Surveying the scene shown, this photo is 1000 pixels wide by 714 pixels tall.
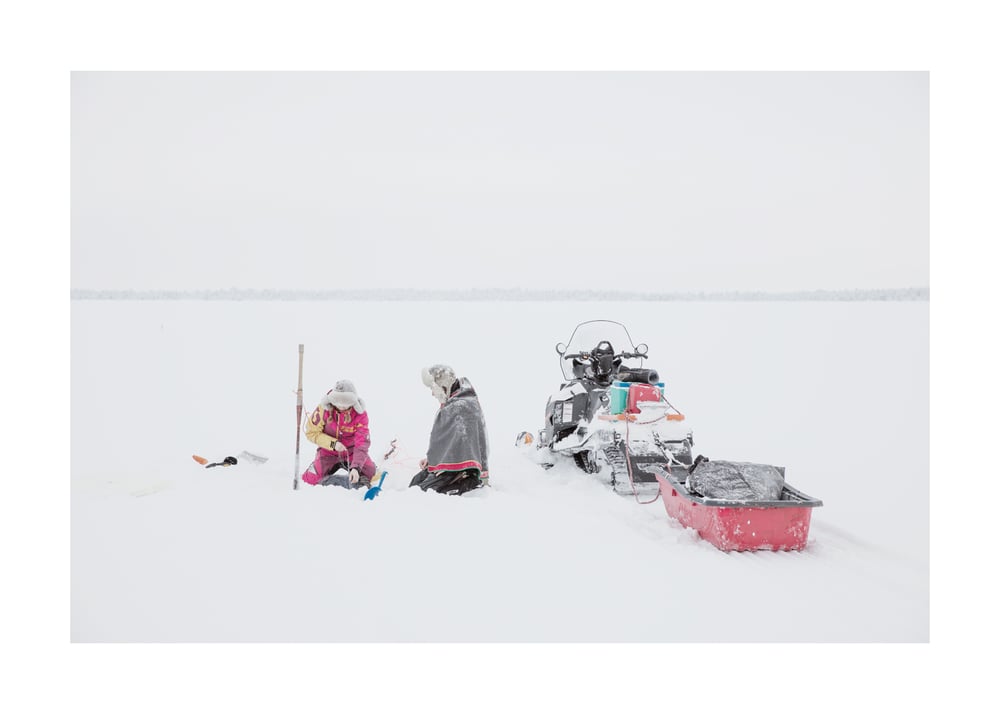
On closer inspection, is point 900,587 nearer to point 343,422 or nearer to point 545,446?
point 545,446

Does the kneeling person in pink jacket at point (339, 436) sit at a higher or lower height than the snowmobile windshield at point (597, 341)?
lower

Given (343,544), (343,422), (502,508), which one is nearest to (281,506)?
(343,544)

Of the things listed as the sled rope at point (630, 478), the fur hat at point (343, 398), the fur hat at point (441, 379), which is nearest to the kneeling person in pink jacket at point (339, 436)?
the fur hat at point (343, 398)

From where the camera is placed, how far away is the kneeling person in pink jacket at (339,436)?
4527 mm

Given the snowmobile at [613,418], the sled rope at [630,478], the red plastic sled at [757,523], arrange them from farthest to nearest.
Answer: the snowmobile at [613,418], the sled rope at [630,478], the red plastic sled at [757,523]

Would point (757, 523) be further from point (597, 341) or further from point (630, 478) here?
point (597, 341)

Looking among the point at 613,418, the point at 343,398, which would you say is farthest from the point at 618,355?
the point at 343,398

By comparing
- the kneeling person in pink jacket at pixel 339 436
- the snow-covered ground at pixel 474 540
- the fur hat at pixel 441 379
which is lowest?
the snow-covered ground at pixel 474 540

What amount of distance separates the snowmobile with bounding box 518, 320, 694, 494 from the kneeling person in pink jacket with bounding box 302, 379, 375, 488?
1628 mm

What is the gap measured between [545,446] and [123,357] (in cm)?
788

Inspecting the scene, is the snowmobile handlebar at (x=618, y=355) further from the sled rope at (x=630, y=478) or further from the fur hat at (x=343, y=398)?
the fur hat at (x=343, y=398)

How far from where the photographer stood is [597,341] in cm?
583

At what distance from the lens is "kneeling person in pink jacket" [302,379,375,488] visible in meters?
4.53

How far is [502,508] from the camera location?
3.86 m
